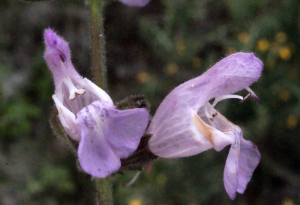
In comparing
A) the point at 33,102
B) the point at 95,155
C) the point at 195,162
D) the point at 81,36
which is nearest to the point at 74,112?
the point at 95,155

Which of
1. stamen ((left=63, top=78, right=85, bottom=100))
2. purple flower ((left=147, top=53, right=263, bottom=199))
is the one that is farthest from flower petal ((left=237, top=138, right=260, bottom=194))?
stamen ((left=63, top=78, right=85, bottom=100))

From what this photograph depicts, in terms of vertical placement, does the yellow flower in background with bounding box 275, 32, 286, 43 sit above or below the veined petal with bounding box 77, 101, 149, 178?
below

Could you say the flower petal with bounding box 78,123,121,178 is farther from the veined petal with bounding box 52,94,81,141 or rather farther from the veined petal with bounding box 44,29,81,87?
the veined petal with bounding box 44,29,81,87

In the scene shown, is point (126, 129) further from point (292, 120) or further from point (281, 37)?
point (281, 37)

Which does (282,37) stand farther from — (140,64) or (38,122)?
(38,122)

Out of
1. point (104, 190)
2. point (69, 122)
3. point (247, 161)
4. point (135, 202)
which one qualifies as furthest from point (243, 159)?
→ point (135, 202)

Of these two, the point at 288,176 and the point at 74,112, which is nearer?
the point at 74,112
